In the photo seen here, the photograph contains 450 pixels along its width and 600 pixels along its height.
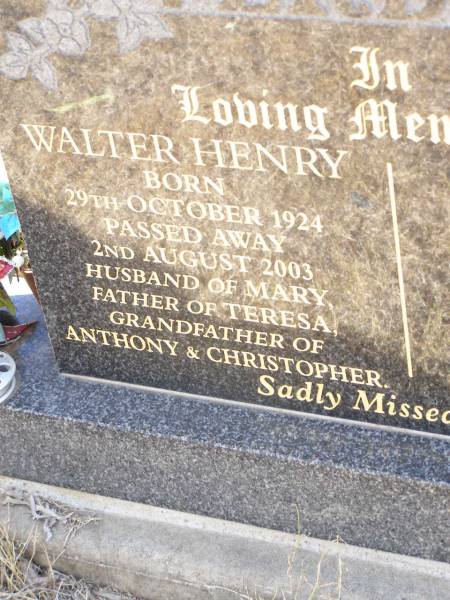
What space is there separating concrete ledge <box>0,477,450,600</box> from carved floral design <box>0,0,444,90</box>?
4.61 ft

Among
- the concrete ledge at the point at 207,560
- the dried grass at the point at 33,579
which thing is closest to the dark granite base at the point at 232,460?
the concrete ledge at the point at 207,560

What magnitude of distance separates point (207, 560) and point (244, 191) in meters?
1.15

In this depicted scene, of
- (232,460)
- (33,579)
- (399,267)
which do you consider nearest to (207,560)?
(232,460)

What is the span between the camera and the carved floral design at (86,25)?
1.78 m

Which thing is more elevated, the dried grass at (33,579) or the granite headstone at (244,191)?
the granite headstone at (244,191)

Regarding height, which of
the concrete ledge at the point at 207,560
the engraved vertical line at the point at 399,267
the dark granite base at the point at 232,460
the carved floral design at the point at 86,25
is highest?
the carved floral design at the point at 86,25

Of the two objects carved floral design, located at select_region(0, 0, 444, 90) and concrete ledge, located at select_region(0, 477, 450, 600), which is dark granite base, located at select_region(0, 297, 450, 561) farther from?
carved floral design, located at select_region(0, 0, 444, 90)

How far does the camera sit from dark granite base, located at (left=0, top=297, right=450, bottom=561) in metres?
2.22

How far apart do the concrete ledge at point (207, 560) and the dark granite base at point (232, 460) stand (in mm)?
43

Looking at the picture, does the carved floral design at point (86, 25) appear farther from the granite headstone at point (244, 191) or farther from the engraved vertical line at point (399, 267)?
the engraved vertical line at point (399, 267)

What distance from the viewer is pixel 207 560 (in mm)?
2336

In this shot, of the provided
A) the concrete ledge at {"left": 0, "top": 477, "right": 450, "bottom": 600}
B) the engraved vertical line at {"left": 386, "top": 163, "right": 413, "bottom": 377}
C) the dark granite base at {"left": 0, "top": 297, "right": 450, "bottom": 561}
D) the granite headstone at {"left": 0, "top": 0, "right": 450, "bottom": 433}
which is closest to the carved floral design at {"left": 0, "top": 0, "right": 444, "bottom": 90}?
the granite headstone at {"left": 0, "top": 0, "right": 450, "bottom": 433}

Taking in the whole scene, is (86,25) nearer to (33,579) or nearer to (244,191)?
(244,191)

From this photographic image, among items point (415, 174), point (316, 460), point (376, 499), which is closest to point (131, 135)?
point (415, 174)
